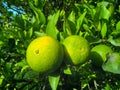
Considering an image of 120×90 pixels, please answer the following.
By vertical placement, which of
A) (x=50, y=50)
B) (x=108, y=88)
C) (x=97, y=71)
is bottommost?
(x=108, y=88)

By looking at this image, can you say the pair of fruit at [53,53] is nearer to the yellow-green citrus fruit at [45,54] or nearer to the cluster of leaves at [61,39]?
the yellow-green citrus fruit at [45,54]

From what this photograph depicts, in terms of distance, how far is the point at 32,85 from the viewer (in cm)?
216

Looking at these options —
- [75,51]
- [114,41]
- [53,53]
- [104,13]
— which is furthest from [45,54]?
[104,13]

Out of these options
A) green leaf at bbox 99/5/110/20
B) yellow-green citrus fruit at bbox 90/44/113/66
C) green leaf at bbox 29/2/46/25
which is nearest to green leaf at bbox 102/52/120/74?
yellow-green citrus fruit at bbox 90/44/113/66

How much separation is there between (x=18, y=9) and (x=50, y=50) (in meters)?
2.11

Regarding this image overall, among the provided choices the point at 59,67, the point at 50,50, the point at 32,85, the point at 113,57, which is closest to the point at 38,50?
the point at 50,50

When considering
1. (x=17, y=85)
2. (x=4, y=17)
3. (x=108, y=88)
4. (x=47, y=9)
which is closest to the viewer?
(x=108, y=88)

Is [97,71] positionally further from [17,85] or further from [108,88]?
[17,85]

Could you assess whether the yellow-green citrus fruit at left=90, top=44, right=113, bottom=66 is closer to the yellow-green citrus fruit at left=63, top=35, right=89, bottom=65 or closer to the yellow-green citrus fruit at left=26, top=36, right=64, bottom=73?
the yellow-green citrus fruit at left=63, top=35, right=89, bottom=65

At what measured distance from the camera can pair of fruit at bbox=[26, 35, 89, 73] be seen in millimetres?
1385

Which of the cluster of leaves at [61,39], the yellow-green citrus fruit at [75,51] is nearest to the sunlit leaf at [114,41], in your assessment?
the cluster of leaves at [61,39]

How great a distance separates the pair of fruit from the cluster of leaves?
0.35 ft

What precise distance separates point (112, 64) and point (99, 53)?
145mm

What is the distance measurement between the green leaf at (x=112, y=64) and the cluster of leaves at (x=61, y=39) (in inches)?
5.4
